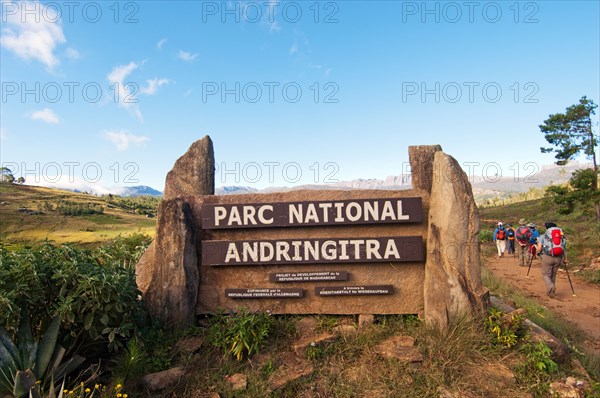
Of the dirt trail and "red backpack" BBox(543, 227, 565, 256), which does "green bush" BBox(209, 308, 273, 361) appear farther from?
"red backpack" BBox(543, 227, 565, 256)

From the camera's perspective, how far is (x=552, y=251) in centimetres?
866

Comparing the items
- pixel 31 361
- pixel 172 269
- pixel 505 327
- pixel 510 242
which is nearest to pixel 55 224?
pixel 172 269

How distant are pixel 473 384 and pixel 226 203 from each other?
4328 millimetres

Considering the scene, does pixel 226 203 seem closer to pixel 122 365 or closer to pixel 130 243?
pixel 122 365

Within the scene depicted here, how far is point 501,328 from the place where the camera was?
4.88 meters

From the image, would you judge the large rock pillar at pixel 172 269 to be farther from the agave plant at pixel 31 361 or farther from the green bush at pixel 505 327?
the green bush at pixel 505 327

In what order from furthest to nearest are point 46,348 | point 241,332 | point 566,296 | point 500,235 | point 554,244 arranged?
point 500,235
point 566,296
point 554,244
point 241,332
point 46,348

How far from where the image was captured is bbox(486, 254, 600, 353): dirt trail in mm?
7238

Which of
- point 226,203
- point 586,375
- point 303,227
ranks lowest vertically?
point 586,375

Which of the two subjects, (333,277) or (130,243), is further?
(130,243)

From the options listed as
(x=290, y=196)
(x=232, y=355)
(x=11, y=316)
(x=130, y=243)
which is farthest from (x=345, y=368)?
(x=130, y=243)

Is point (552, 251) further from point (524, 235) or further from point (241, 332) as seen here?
point (241, 332)

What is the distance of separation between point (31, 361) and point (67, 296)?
0.73m

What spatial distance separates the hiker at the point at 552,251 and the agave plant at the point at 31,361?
33.8 ft
